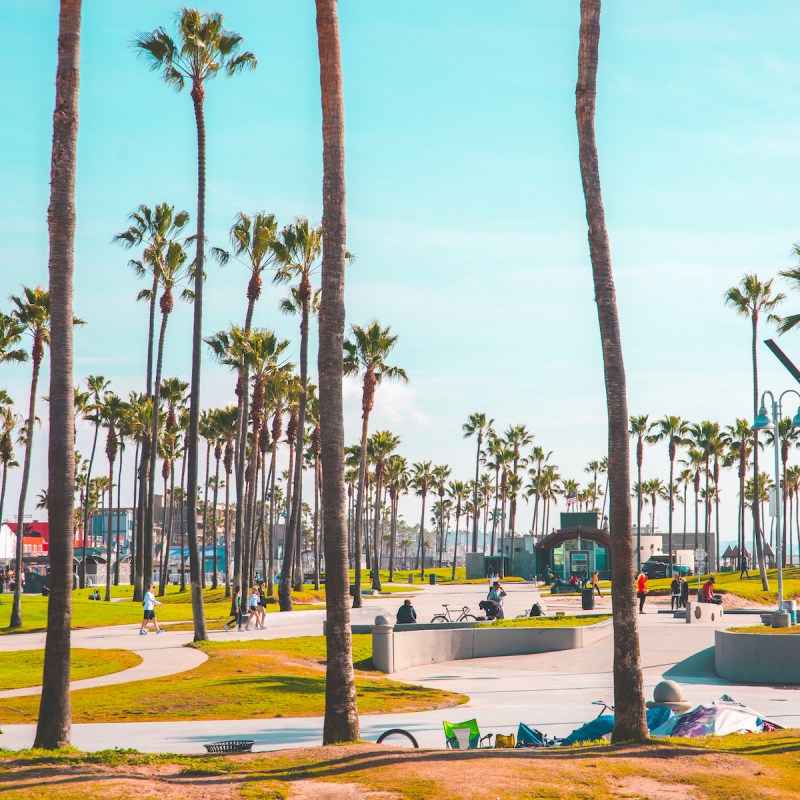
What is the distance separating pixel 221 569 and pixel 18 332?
261 ft

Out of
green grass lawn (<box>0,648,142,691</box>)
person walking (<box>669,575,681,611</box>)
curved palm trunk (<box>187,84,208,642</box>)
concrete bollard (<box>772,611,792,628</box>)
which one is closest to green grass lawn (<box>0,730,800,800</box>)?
green grass lawn (<box>0,648,142,691</box>)

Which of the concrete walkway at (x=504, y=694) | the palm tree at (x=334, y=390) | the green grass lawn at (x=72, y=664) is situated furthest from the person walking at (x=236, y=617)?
the palm tree at (x=334, y=390)

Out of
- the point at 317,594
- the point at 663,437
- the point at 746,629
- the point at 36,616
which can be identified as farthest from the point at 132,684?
the point at 663,437

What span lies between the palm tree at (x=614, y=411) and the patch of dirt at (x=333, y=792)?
4069 mm

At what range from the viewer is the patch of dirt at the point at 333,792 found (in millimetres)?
9312

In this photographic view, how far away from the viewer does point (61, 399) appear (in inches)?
499

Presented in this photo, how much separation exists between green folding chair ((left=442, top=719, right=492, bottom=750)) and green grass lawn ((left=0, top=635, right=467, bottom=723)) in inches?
200

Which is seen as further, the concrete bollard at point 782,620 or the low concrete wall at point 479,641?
the low concrete wall at point 479,641

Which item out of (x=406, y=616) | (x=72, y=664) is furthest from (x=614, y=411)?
(x=406, y=616)

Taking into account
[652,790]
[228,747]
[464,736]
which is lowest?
[464,736]

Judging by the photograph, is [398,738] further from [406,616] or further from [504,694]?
[406,616]

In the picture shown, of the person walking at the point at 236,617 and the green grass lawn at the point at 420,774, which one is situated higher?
the green grass lawn at the point at 420,774

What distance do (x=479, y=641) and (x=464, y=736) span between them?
1712 centimetres

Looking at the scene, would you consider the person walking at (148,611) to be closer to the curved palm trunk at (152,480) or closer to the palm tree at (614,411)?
the curved palm trunk at (152,480)
